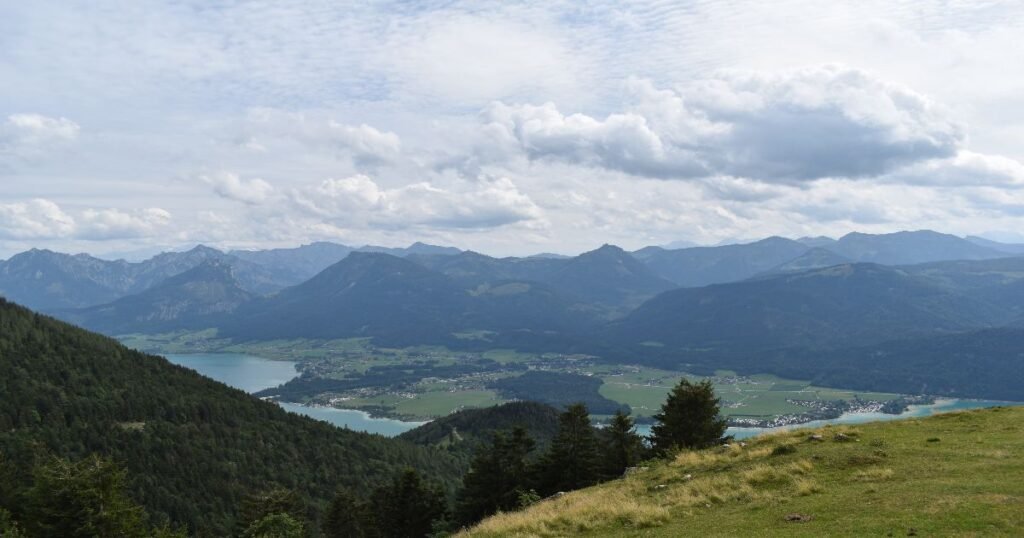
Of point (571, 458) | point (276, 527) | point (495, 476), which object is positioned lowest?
point (276, 527)

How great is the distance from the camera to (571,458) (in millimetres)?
58469

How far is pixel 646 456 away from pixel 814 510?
36.7m

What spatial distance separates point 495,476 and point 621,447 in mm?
13402

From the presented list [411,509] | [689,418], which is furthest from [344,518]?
[689,418]

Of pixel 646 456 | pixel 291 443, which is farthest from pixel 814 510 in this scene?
pixel 291 443

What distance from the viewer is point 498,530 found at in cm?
2630

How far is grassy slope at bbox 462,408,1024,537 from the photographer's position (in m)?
20.1

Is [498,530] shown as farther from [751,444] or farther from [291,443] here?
[291,443]

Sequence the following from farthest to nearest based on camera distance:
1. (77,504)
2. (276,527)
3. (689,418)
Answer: (276,527) < (689,418) < (77,504)

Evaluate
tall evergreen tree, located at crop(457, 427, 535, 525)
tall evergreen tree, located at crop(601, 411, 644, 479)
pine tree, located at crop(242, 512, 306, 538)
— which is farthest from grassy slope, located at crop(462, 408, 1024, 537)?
pine tree, located at crop(242, 512, 306, 538)

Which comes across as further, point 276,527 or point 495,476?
point 276,527

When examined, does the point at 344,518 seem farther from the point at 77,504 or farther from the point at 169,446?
the point at 169,446

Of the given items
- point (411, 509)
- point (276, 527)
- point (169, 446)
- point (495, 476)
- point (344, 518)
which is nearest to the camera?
point (495, 476)

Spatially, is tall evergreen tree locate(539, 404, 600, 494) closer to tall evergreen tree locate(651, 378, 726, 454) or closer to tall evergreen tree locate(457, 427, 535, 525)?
tall evergreen tree locate(457, 427, 535, 525)
